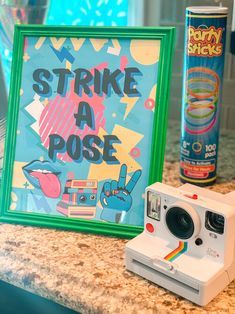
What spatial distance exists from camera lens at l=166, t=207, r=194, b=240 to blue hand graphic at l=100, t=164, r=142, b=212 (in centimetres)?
13

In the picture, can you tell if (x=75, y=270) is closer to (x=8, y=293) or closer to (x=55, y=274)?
(x=55, y=274)

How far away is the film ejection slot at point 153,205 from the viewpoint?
0.77 m

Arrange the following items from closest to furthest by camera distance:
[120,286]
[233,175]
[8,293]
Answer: [120,286] < [8,293] < [233,175]

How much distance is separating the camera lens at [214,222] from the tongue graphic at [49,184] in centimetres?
29

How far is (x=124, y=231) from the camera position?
87 centimetres

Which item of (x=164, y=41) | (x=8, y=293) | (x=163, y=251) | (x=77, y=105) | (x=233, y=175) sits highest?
(x=164, y=41)

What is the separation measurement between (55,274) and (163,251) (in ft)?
0.54

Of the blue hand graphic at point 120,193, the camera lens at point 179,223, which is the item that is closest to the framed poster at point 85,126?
the blue hand graphic at point 120,193

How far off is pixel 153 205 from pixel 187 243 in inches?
3.0

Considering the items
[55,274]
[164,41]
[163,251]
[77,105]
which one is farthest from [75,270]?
[164,41]

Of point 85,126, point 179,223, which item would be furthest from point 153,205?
point 85,126

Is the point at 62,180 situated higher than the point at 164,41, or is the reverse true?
the point at 164,41

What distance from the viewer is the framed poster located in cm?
88

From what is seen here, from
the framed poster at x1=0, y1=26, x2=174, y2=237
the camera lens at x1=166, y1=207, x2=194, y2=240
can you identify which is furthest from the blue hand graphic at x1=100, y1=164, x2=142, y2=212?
the camera lens at x1=166, y1=207, x2=194, y2=240
